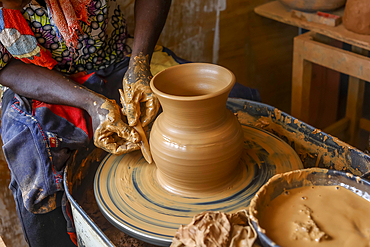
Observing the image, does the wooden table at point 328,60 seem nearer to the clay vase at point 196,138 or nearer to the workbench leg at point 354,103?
the workbench leg at point 354,103

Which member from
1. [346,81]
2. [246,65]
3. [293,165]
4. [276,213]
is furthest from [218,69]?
[346,81]

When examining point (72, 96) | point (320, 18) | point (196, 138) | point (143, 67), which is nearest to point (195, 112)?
point (196, 138)

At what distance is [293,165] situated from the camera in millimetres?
1472

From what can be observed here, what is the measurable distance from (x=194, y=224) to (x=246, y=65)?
100 inches

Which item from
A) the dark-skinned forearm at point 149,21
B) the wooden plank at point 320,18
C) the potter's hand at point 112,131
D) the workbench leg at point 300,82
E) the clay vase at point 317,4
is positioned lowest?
the workbench leg at point 300,82

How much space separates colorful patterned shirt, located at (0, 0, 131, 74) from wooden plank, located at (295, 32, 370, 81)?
1230 millimetres

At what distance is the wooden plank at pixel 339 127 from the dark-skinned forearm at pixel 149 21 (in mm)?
1634

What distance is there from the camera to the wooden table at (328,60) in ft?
7.30

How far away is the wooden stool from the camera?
2.24 m

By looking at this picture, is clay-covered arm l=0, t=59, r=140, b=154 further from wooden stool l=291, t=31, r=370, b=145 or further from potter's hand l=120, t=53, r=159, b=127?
wooden stool l=291, t=31, r=370, b=145

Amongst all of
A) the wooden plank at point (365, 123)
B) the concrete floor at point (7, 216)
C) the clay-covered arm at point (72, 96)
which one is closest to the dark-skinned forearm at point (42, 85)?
the clay-covered arm at point (72, 96)

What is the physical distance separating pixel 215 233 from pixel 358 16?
5.97 ft

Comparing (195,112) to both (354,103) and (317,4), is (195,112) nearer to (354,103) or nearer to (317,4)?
(317,4)

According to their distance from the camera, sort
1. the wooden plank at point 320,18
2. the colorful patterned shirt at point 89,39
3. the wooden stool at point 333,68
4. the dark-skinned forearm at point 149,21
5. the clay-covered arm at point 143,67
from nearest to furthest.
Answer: the clay-covered arm at point 143,67
the colorful patterned shirt at point 89,39
the dark-skinned forearm at point 149,21
the wooden stool at point 333,68
the wooden plank at point 320,18
